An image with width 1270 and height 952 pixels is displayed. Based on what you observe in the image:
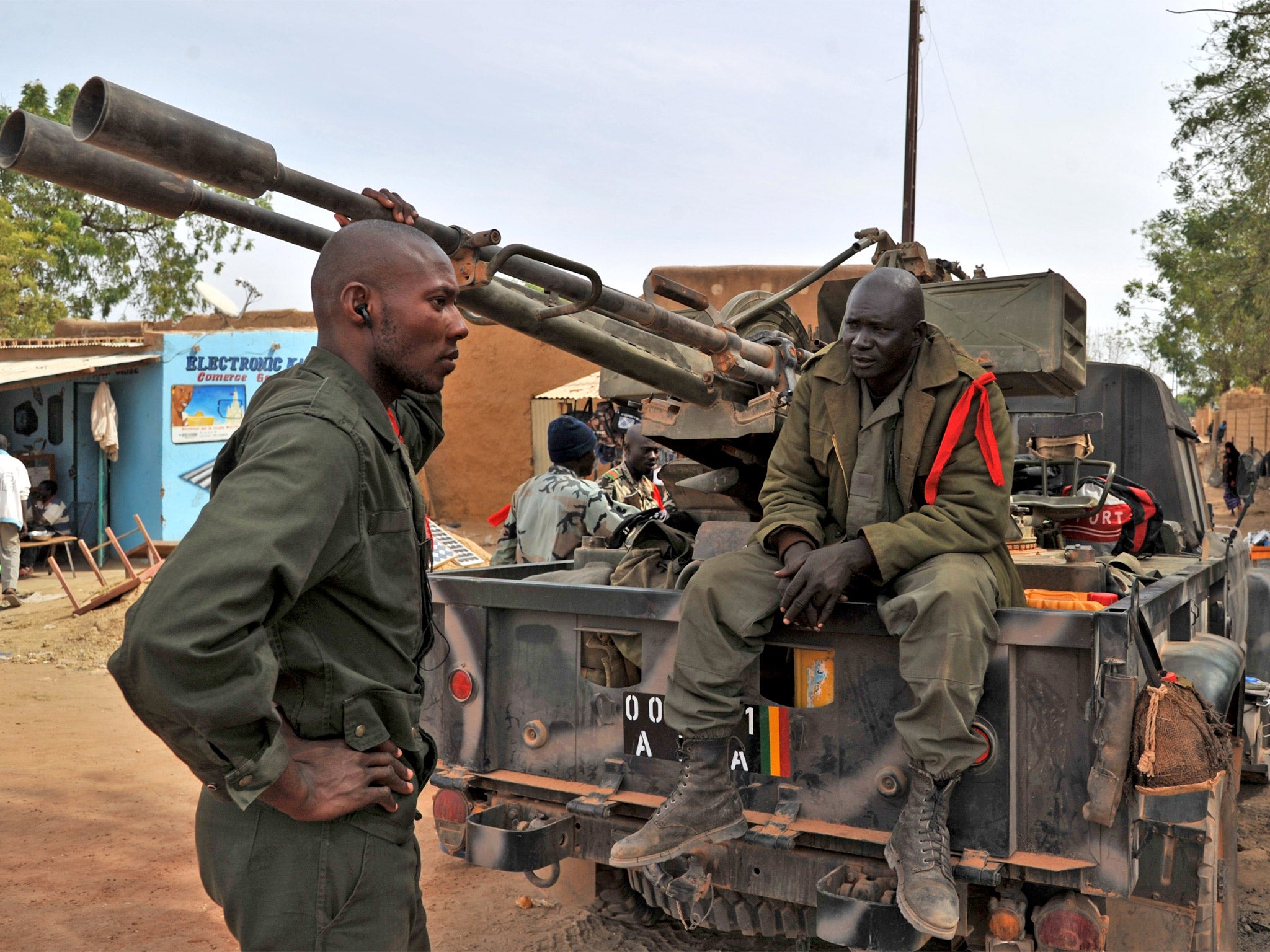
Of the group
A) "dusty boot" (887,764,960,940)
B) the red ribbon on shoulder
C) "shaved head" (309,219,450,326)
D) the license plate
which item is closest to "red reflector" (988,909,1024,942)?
"dusty boot" (887,764,960,940)

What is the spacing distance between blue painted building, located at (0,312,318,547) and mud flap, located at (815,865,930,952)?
518 inches

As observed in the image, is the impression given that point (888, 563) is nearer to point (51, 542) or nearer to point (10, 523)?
point (10, 523)

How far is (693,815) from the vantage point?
284 centimetres

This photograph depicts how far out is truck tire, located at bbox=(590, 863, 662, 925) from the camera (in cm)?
369

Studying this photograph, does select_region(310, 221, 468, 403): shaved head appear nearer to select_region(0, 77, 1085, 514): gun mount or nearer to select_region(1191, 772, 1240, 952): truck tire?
select_region(0, 77, 1085, 514): gun mount

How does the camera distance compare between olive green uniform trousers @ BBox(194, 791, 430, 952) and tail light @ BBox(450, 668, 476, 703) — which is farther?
tail light @ BBox(450, 668, 476, 703)

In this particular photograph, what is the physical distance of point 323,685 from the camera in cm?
176

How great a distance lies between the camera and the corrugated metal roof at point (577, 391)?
55.1ft

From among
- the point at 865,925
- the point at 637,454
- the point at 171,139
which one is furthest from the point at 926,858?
the point at 637,454

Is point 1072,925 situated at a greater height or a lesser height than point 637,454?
lesser

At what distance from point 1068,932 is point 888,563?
940mm

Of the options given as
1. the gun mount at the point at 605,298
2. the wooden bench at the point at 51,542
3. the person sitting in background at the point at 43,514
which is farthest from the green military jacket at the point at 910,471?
the person sitting in background at the point at 43,514

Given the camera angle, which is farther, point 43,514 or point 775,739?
point 43,514

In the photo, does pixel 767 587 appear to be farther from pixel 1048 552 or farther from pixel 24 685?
pixel 24 685
